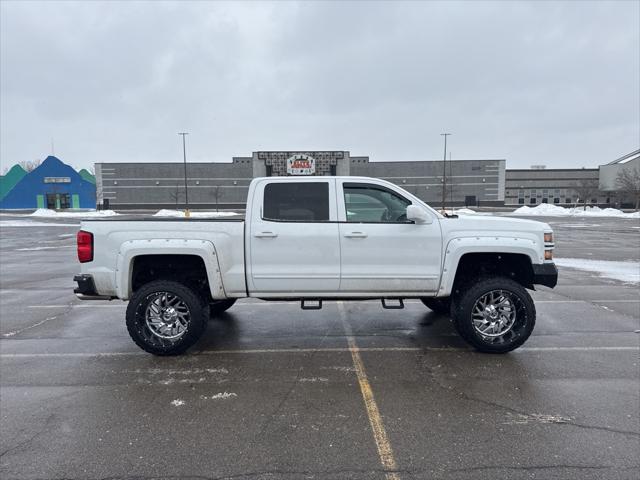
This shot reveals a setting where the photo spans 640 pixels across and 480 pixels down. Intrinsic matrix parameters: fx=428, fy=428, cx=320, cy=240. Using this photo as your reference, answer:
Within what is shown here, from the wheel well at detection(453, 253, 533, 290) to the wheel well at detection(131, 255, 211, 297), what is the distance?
314 cm

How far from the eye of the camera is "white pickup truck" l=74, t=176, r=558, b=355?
4906 millimetres

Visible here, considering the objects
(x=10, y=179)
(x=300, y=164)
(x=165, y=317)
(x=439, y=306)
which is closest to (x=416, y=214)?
(x=439, y=306)

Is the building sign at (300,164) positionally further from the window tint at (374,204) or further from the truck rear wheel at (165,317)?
the truck rear wheel at (165,317)

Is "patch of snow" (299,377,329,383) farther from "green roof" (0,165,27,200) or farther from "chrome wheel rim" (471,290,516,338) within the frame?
"green roof" (0,165,27,200)

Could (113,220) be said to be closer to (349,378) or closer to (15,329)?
(15,329)

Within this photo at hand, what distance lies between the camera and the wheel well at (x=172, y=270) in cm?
511

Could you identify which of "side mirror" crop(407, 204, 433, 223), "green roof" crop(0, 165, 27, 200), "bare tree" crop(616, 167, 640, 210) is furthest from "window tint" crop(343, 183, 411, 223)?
"green roof" crop(0, 165, 27, 200)

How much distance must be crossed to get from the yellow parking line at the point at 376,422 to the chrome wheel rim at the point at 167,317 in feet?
6.60

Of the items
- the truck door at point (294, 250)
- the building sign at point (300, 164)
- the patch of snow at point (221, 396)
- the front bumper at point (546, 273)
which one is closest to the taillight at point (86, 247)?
the truck door at point (294, 250)


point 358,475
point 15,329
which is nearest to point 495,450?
point 358,475

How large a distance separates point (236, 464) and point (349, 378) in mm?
1646

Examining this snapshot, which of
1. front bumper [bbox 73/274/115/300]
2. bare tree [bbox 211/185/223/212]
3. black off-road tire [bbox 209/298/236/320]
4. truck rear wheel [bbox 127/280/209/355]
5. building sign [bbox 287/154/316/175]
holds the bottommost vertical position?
black off-road tire [bbox 209/298/236/320]

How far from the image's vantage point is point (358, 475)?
282 cm

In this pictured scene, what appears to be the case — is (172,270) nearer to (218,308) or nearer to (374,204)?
(218,308)
